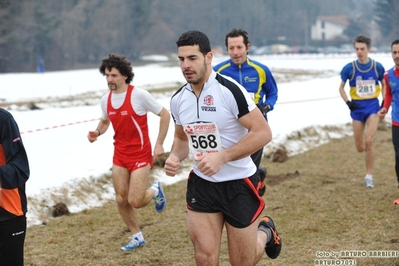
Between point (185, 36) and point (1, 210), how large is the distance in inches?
70.4

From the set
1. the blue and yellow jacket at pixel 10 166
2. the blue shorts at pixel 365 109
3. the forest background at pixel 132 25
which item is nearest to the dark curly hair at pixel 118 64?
the blue and yellow jacket at pixel 10 166

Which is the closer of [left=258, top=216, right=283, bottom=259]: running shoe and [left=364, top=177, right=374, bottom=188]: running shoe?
[left=258, top=216, right=283, bottom=259]: running shoe

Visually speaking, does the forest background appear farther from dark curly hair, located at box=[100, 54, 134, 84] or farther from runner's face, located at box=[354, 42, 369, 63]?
dark curly hair, located at box=[100, 54, 134, 84]

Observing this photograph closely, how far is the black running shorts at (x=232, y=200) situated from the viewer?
4621 millimetres

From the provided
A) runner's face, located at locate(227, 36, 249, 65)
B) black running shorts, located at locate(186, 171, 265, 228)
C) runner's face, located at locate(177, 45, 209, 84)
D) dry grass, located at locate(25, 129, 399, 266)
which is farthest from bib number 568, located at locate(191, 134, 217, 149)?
runner's face, located at locate(227, 36, 249, 65)


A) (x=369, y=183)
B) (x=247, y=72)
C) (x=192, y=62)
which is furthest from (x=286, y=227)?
(x=192, y=62)

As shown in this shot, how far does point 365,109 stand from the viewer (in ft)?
31.4

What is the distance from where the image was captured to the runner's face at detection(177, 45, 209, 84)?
4363 millimetres

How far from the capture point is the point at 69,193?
30.9 ft

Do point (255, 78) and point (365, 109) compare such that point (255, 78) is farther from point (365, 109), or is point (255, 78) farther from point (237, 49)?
point (365, 109)

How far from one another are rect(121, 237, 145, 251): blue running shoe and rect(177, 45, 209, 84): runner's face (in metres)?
3.09

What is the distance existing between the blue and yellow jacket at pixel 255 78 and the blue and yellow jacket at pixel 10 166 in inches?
157

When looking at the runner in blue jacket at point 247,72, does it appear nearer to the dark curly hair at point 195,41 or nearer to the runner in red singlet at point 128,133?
the runner in red singlet at point 128,133

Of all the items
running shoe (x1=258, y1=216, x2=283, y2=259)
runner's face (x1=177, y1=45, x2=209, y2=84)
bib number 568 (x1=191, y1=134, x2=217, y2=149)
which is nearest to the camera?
runner's face (x1=177, y1=45, x2=209, y2=84)
